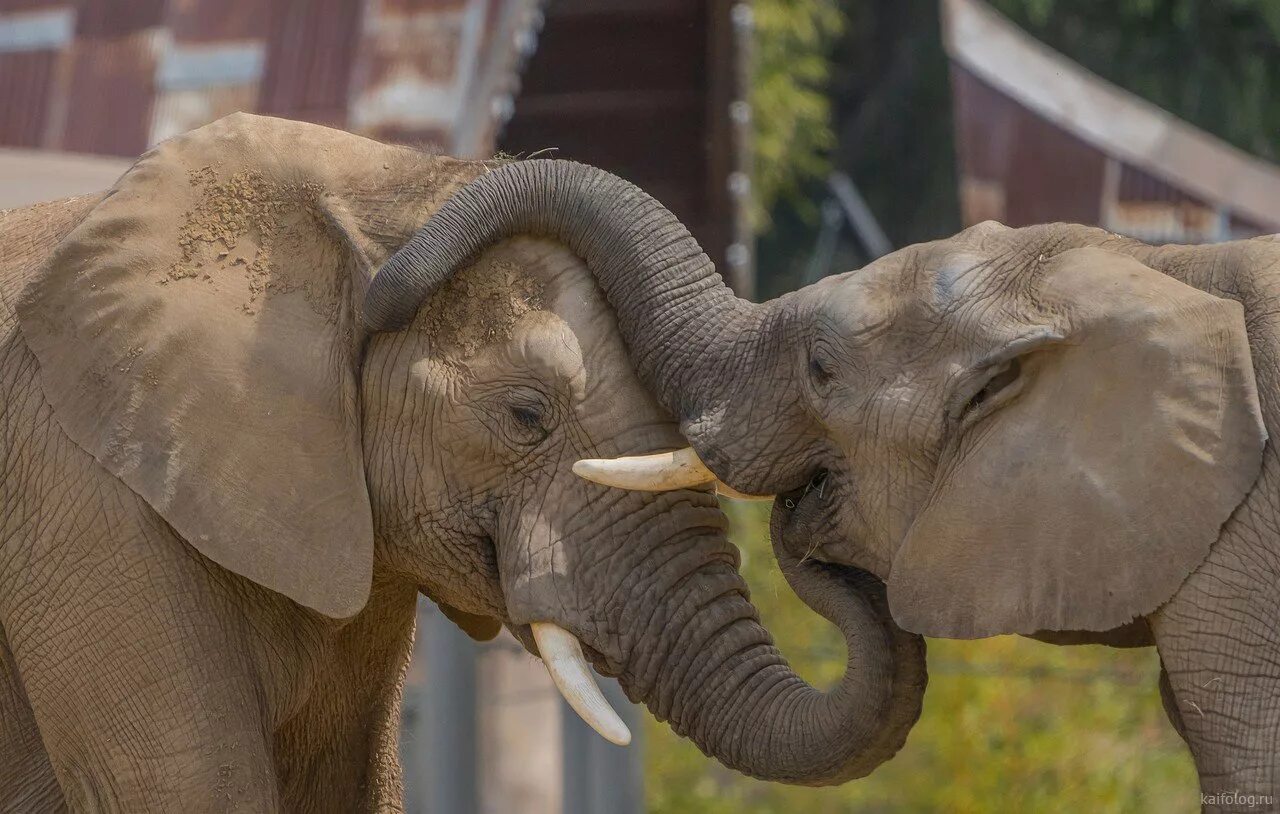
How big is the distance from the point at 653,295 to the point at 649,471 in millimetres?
399

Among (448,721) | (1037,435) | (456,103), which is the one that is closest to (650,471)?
(1037,435)

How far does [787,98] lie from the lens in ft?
66.7

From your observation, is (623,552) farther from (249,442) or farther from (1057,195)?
(1057,195)

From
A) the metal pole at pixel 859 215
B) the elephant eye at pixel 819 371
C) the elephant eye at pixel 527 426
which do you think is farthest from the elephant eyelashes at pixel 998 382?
the metal pole at pixel 859 215

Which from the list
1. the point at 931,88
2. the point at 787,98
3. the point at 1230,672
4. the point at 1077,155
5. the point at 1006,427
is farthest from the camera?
the point at 931,88

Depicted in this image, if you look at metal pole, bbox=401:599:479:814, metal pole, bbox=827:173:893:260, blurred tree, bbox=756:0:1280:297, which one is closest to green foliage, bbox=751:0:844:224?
blurred tree, bbox=756:0:1280:297

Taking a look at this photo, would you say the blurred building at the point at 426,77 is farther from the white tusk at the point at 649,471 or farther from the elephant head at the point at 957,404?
the white tusk at the point at 649,471

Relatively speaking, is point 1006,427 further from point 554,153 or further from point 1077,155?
point 1077,155

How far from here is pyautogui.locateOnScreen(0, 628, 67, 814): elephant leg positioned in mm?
4684

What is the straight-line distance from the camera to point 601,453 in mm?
4531

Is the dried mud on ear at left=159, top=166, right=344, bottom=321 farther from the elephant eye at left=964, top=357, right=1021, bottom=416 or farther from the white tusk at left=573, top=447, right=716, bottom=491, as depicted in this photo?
the elephant eye at left=964, top=357, right=1021, bottom=416

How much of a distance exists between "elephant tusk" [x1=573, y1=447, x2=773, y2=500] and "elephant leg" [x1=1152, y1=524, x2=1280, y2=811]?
3.37 ft

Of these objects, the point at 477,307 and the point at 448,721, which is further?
the point at 448,721

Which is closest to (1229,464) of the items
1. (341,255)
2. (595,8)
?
(341,255)
